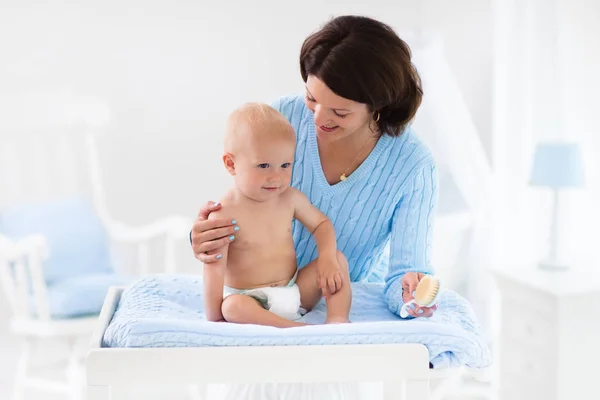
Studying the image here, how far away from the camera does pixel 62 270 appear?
11.1 ft

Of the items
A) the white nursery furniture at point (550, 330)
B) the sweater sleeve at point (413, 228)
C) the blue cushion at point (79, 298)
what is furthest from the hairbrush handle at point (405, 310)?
the blue cushion at point (79, 298)

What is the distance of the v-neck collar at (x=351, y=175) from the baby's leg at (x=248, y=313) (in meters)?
0.37

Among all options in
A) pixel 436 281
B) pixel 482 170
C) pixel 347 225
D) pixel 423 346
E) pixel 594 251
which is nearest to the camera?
pixel 423 346

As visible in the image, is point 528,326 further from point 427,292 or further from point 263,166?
point 263,166

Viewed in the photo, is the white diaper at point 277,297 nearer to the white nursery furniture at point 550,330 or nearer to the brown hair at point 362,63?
the brown hair at point 362,63

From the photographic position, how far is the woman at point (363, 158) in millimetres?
1496

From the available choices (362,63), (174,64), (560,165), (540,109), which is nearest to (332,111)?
(362,63)

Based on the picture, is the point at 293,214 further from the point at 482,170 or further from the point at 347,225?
the point at 482,170

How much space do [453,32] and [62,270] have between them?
2043 millimetres

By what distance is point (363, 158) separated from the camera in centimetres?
169

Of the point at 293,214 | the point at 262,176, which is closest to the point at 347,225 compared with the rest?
the point at 293,214

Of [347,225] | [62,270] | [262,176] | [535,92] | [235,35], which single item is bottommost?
[62,270]

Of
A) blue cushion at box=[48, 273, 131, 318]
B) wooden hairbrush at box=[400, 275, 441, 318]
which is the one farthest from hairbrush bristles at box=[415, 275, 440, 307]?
blue cushion at box=[48, 273, 131, 318]

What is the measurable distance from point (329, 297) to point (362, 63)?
1.42 feet
